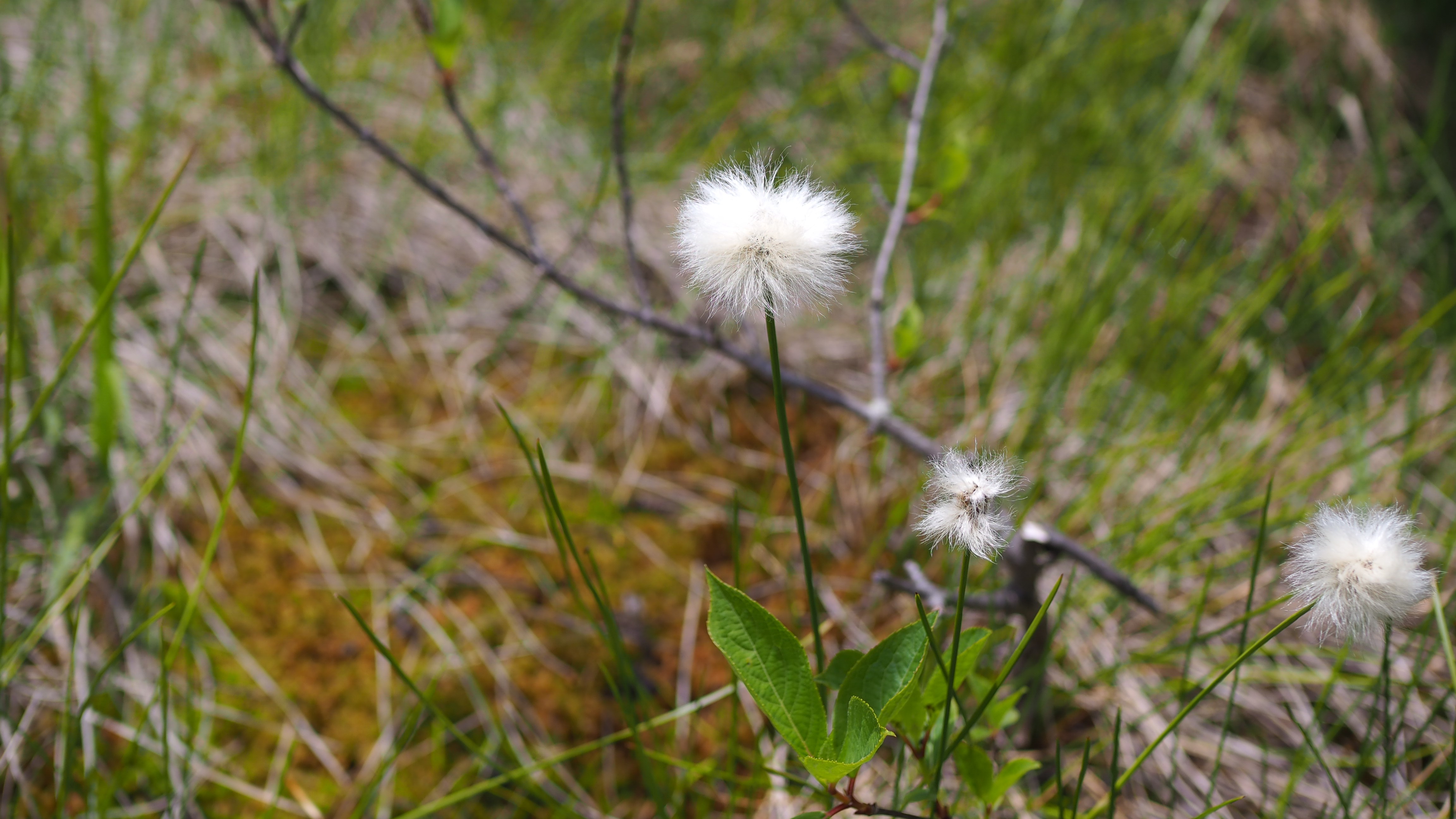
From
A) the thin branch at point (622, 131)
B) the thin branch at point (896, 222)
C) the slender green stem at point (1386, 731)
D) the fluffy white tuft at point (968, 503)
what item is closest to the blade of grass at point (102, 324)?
the thin branch at point (622, 131)

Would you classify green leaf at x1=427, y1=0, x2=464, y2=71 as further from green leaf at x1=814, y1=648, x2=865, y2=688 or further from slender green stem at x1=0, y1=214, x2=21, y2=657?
green leaf at x1=814, y1=648, x2=865, y2=688

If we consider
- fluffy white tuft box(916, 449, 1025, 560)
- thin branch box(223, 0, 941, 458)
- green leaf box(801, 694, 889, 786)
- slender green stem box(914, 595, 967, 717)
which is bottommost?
green leaf box(801, 694, 889, 786)

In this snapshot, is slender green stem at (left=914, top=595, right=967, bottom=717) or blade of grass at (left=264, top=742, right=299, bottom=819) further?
blade of grass at (left=264, top=742, right=299, bottom=819)

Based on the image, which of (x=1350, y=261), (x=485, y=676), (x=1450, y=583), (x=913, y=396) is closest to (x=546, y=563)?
(x=485, y=676)

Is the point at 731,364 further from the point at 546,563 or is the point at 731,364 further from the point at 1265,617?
the point at 1265,617

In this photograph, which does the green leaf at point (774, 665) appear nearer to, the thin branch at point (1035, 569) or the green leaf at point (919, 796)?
the green leaf at point (919, 796)

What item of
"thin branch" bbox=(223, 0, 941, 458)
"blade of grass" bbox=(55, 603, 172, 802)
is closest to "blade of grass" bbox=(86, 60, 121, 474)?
"thin branch" bbox=(223, 0, 941, 458)
